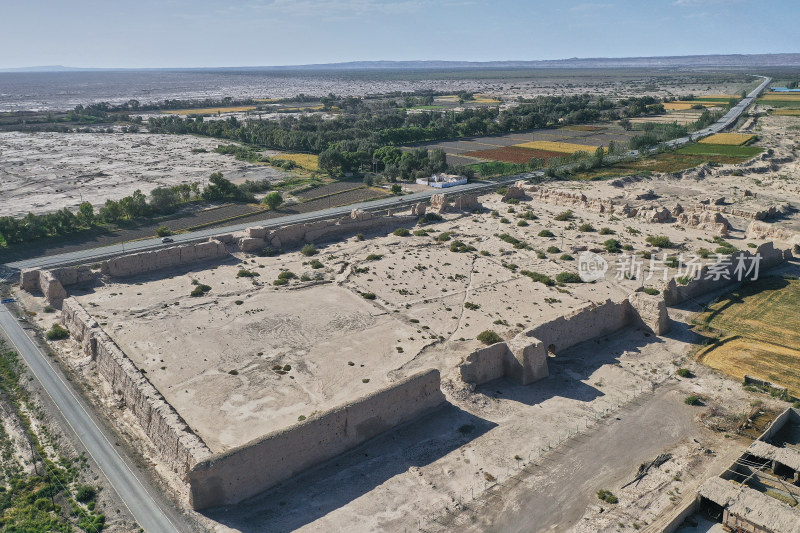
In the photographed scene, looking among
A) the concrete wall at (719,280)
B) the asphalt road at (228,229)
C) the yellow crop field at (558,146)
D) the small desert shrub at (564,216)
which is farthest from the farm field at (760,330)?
the yellow crop field at (558,146)

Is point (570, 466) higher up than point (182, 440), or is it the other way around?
point (182, 440)

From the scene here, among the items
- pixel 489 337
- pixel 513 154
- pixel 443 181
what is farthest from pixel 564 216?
pixel 513 154

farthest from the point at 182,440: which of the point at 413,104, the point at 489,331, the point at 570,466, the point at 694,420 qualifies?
the point at 413,104

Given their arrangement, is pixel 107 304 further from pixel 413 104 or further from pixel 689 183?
pixel 413 104

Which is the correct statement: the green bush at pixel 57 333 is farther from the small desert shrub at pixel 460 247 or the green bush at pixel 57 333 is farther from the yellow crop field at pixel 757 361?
the yellow crop field at pixel 757 361

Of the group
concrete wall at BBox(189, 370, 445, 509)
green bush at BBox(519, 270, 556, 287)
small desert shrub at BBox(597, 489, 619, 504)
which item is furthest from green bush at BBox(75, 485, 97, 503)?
green bush at BBox(519, 270, 556, 287)

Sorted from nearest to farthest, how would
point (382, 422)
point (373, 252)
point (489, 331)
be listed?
point (382, 422) → point (489, 331) → point (373, 252)
